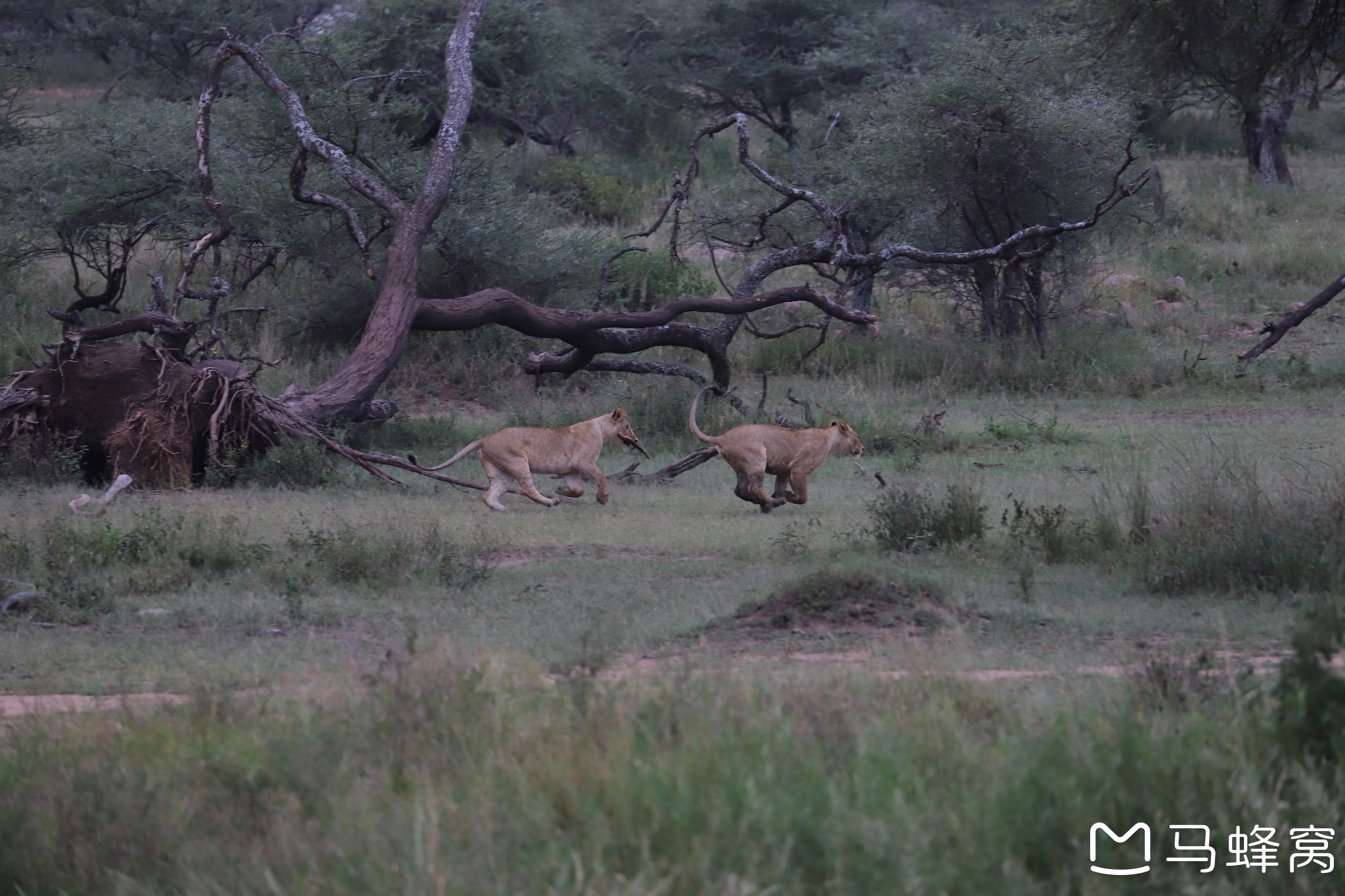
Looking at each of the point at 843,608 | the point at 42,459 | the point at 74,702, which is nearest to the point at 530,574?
the point at 843,608

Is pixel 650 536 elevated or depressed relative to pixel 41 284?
depressed

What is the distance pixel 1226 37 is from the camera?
11.4 meters

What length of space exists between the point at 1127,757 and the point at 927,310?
17501mm

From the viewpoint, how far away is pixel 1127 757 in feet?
15.2

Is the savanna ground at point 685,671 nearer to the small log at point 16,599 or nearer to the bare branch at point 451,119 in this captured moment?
the small log at point 16,599

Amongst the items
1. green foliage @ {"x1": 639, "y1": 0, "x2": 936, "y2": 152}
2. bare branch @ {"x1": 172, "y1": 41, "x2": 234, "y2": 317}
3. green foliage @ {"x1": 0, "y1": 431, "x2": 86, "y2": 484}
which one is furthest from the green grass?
green foliage @ {"x1": 639, "y1": 0, "x2": 936, "y2": 152}

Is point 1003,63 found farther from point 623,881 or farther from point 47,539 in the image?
point 623,881

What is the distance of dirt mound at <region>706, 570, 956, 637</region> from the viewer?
7.53m

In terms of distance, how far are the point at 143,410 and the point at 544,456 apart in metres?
3.70

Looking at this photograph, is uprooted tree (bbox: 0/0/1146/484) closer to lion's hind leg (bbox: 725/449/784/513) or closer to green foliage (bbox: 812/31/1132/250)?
lion's hind leg (bbox: 725/449/784/513)

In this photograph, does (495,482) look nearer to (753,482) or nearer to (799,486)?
(753,482)

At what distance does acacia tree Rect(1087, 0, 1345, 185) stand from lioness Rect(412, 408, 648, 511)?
17.4 feet

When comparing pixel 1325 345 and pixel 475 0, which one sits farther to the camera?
pixel 1325 345

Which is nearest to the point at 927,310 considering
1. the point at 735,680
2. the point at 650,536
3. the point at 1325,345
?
the point at 1325,345
